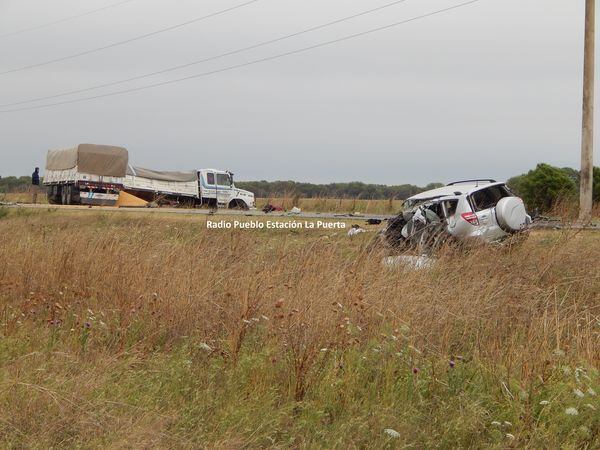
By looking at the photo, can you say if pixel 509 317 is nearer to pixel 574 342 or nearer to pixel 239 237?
pixel 574 342

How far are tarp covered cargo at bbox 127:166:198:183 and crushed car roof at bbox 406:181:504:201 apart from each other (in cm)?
2456

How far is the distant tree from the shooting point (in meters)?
32.9

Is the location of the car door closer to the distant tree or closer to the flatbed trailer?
the distant tree

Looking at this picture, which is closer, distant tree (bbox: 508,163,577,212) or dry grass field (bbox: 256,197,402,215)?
distant tree (bbox: 508,163,577,212)

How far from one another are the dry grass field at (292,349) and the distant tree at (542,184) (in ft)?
71.2

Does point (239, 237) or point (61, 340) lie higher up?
point (239, 237)

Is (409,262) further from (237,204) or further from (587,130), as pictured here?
(237,204)

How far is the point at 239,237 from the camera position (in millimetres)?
13016

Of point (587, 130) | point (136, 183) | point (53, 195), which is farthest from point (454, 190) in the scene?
point (53, 195)

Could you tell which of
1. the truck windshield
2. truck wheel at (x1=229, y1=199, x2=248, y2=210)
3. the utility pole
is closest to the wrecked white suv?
the utility pole

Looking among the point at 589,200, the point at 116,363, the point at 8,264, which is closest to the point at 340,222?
the point at 589,200

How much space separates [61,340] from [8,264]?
147 inches

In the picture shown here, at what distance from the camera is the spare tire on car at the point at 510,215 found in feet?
53.3

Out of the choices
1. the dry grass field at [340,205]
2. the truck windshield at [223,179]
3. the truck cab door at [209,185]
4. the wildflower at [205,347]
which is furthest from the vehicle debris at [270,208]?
the wildflower at [205,347]
